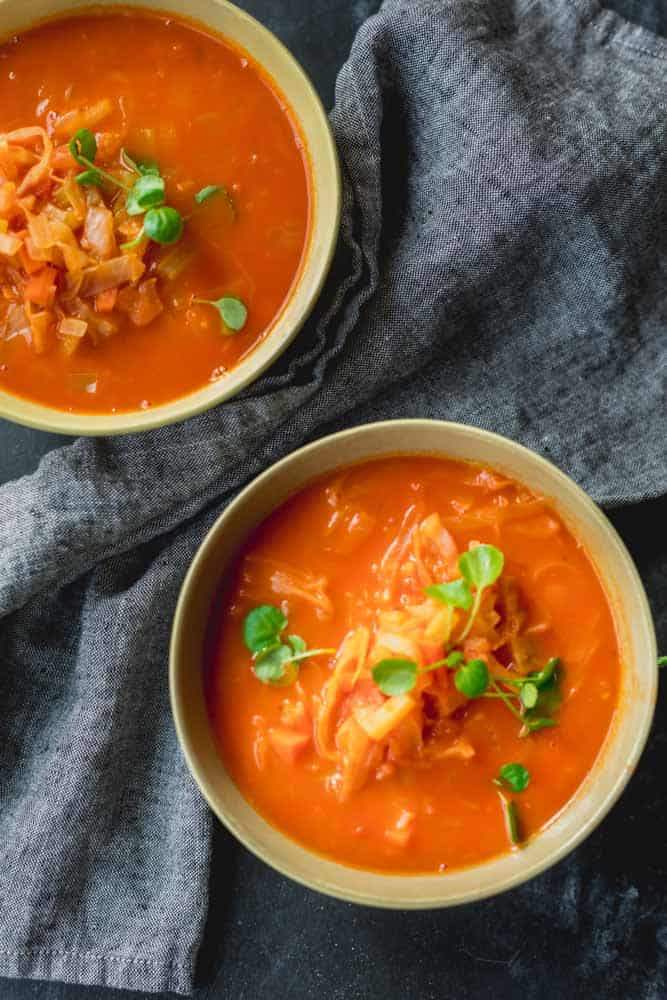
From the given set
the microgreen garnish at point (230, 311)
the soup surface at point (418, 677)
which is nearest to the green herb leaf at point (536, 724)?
the soup surface at point (418, 677)

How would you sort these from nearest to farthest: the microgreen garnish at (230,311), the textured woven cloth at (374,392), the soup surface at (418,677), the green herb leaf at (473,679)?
the green herb leaf at (473,679), the soup surface at (418,677), the microgreen garnish at (230,311), the textured woven cloth at (374,392)

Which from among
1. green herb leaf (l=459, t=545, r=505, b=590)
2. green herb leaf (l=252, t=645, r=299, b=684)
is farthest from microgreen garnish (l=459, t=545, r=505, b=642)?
green herb leaf (l=252, t=645, r=299, b=684)

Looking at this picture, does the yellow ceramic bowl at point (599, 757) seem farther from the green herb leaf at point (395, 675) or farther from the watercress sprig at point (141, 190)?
the watercress sprig at point (141, 190)

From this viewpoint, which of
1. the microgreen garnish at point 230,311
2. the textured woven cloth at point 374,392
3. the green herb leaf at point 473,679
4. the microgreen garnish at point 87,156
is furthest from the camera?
the textured woven cloth at point 374,392

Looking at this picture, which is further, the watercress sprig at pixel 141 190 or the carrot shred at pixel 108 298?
the carrot shred at pixel 108 298

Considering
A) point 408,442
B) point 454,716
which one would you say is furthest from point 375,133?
point 454,716

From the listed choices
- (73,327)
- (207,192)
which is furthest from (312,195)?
(73,327)
